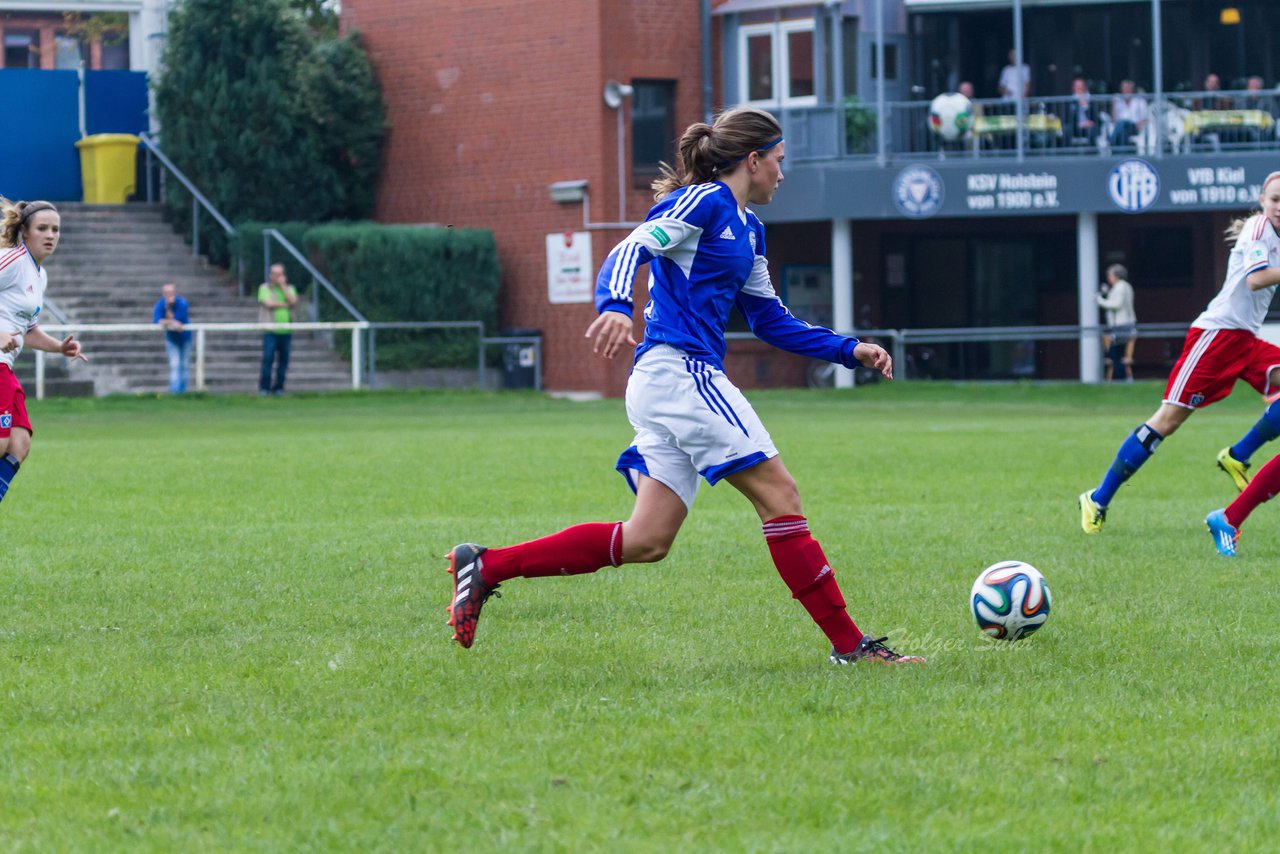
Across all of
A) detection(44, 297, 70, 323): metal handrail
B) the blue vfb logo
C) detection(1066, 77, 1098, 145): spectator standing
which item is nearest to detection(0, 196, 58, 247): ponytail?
detection(44, 297, 70, 323): metal handrail

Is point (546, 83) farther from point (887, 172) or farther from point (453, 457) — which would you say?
point (453, 457)

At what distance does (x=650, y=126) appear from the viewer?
35156 millimetres

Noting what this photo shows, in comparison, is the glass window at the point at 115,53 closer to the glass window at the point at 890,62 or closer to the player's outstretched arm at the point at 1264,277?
the glass window at the point at 890,62

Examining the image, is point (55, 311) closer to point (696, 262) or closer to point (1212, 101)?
point (1212, 101)

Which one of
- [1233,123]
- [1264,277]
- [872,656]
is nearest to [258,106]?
[1233,123]

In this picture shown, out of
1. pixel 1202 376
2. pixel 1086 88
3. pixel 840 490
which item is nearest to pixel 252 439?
pixel 840 490

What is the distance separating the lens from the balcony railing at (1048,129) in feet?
110

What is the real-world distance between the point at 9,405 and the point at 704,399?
4.82m

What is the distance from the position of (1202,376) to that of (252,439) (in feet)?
41.5

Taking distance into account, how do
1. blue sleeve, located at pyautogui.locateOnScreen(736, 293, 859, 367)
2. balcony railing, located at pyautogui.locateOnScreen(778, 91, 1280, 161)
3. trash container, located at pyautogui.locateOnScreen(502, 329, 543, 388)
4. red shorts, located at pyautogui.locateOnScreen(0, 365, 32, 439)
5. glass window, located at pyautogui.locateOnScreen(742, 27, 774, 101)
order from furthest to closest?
glass window, located at pyautogui.locateOnScreen(742, 27, 774, 101) < trash container, located at pyautogui.locateOnScreen(502, 329, 543, 388) < balcony railing, located at pyautogui.locateOnScreen(778, 91, 1280, 161) < red shorts, located at pyautogui.locateOnScreen(0, 365, 32, 439) < blue sleeve, located at pyautogui.locateOnScreen(736, 293, 859, 367)

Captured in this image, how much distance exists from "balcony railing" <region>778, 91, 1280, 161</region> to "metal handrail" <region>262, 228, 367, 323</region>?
8.36m

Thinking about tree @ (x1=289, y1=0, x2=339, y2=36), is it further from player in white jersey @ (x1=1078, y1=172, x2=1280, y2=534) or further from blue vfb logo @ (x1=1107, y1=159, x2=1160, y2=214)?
player in white jersey @ (x1=1078, y1=172, x2=1280, y2=534)

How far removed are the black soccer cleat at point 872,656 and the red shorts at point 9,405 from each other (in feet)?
16.5

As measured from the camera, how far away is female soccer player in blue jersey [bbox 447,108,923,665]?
6.38 meters
